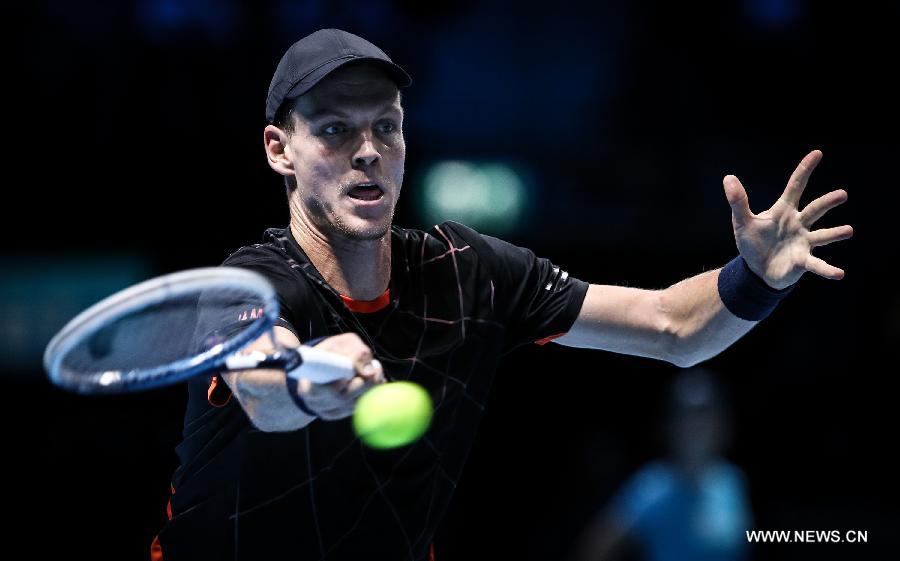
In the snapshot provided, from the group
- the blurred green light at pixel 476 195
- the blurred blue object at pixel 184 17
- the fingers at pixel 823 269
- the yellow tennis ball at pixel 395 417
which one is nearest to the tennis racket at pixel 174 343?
the yellow tennis ball at pixel 395 417

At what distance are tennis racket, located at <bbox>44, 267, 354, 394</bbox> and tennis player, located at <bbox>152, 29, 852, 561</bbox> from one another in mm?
222

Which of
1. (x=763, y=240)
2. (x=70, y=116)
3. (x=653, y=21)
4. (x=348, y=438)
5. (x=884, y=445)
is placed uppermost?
(x=653, y=21)

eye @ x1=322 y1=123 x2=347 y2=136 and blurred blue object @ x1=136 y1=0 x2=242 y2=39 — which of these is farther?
blurred blue object @ x1=136 y1=0 x2=242 y2=39

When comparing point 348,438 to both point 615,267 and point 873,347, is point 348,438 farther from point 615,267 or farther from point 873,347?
point 873,347

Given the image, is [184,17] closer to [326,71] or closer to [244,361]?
[326,71]

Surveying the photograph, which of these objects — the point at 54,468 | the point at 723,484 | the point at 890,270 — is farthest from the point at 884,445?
the point at 54,468

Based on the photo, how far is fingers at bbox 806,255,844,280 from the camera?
11.9 feet

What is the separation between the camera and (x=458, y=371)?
3.80 m

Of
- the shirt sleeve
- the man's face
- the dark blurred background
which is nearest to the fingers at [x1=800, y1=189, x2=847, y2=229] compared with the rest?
the shirt sleeve

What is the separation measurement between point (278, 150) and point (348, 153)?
32 cm

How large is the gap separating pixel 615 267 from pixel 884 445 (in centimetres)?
205

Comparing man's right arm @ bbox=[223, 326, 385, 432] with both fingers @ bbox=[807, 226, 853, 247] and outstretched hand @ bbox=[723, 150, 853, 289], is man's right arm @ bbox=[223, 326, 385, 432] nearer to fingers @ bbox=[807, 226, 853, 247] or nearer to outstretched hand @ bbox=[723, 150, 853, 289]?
outstretched hand @ bbox=[723, 150, 853, 289]

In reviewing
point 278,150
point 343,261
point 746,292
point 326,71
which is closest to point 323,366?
point 343,261

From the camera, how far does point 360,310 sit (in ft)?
12.0
